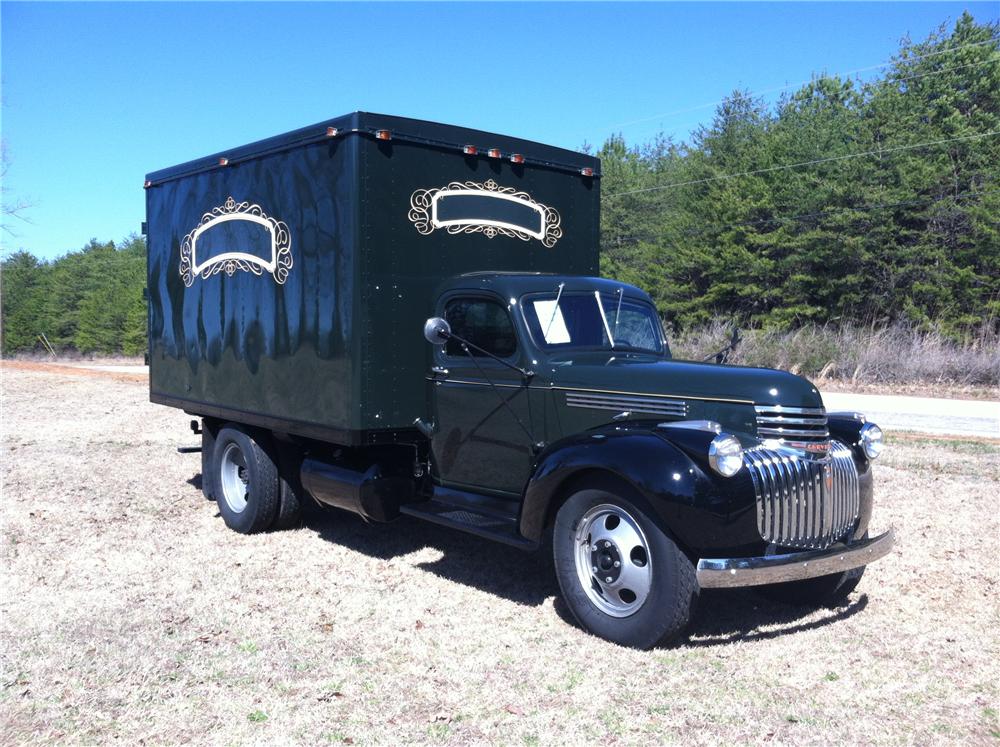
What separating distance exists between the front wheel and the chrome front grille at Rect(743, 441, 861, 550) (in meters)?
0.54

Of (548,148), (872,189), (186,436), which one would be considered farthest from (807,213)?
(548,148)

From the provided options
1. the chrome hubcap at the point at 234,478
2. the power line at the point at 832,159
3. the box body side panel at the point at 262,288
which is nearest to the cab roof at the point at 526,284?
the box body side panel at the point at 262,288

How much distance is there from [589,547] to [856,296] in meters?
31.8

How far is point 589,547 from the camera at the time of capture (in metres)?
5.33

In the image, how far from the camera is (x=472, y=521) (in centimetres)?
609

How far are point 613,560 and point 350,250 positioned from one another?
286 cm

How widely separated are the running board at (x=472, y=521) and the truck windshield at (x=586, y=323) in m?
1.21

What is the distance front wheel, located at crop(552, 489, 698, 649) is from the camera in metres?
4.82

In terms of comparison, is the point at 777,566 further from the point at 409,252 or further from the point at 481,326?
the point at 409,252

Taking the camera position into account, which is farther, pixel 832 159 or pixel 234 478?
pixel 832 159

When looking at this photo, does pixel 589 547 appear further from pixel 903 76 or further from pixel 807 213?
pixel 903 76

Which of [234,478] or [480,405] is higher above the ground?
[480,405]

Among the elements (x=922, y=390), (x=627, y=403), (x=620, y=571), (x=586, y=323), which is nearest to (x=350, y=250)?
(x=586, y=323)

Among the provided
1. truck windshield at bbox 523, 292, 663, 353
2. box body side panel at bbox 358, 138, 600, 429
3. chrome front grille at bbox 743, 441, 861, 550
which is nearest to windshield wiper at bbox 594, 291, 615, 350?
truck windshield at bbox 523, 292, 663, 353
